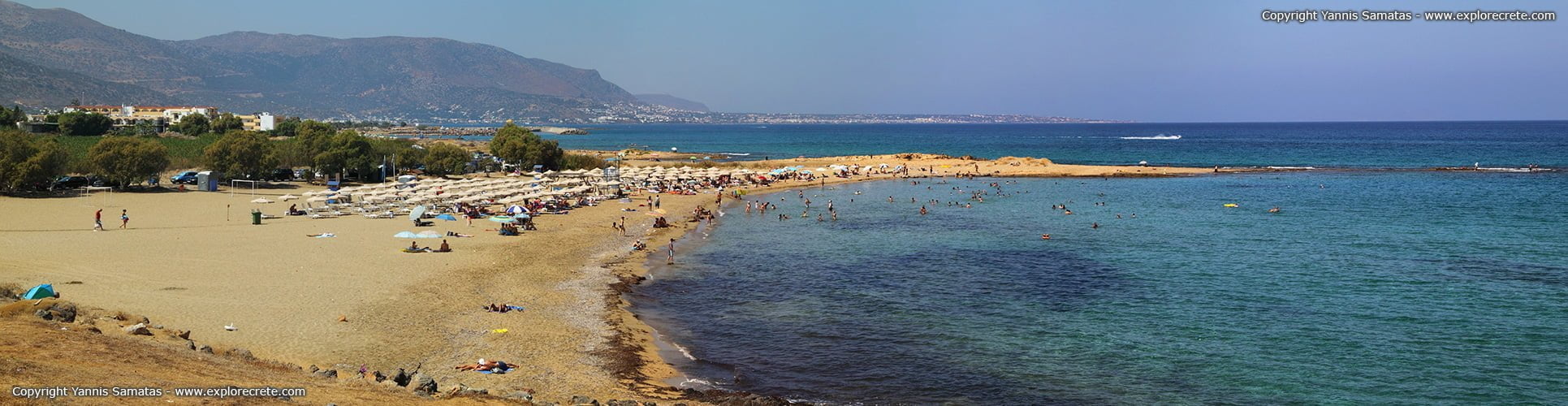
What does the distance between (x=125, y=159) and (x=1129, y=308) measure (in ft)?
149

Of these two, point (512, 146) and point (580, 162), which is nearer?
point (512, 146)

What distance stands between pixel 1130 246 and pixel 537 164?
49.4 m

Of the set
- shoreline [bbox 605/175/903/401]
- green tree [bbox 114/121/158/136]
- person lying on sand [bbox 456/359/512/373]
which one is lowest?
shoreline [bbox 605/175/903/401]

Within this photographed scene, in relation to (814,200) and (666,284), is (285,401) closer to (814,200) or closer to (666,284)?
(666,284)

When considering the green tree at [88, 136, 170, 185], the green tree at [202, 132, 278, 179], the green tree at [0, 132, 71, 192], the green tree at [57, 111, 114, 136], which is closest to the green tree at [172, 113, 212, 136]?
the green tree at [57, 111, 114, 136]

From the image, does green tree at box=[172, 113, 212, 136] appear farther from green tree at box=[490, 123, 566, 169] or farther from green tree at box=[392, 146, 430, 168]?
green tree at box=[392, 146, 430, 168]

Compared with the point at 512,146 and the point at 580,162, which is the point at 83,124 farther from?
the point at 580,162

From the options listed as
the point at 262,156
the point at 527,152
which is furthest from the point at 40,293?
the point at 527,152

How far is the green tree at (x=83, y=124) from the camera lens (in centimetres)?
8706

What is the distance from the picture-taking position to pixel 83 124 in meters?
88.9

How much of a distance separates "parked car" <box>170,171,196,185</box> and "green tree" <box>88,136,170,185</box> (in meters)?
3.24

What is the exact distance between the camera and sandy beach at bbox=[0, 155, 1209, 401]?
1636cm

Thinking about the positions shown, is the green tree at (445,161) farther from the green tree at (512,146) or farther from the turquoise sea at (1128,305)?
the turquoise sea at (1128,305)

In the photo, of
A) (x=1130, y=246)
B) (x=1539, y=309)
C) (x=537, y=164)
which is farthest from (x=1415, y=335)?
(x=537, y=164)
